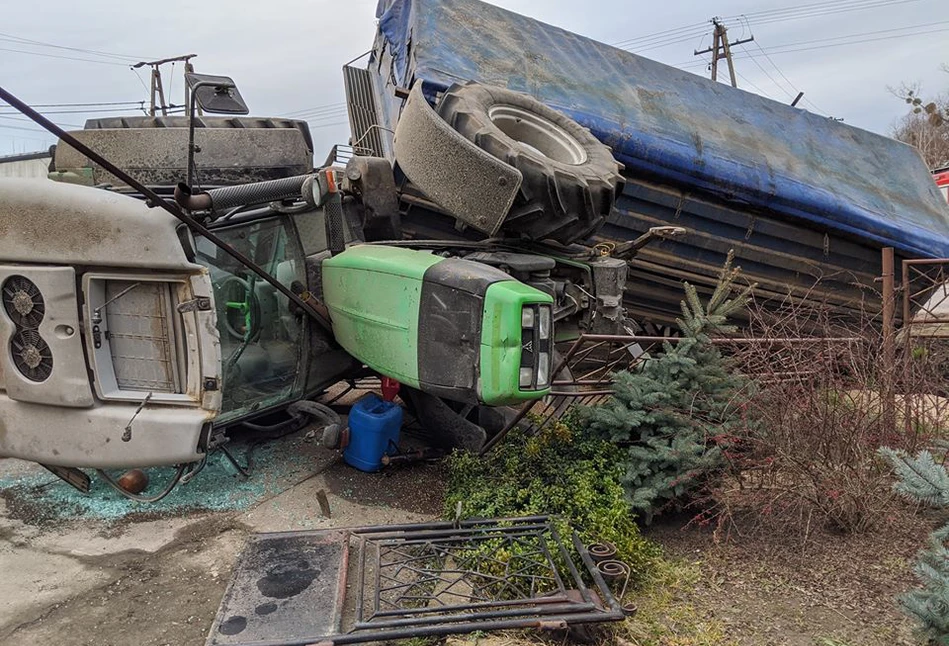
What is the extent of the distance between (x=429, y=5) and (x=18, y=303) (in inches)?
154

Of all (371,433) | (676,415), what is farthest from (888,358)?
(371,433)

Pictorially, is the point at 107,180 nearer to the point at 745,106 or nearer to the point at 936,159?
the point at 745,106

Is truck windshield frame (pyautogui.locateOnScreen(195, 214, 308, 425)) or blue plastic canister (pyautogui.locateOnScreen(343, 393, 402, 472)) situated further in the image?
blue plastic canister (pyautogui.locateOnScreen(343, 393, 402, 472))

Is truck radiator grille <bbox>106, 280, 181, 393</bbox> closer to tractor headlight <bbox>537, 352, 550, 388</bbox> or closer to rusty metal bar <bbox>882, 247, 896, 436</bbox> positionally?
tractor headlight <bbox>537, 352, 550, 388</bbox>

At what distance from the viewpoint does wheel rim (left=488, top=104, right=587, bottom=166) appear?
5160mm

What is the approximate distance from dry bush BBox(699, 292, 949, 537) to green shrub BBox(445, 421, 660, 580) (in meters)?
0.44

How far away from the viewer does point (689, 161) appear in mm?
5930

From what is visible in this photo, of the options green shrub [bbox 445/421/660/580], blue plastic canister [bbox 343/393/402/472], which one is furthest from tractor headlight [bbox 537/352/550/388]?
blue plastic canister [bbox 343/393/402/472]

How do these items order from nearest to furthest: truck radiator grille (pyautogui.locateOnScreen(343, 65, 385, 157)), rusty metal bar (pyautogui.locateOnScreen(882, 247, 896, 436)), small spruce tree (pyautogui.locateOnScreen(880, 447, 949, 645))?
small spruce tree (pyautogui.locateOnScreen(880, 447, 949, 645))
rusty metal bar (pyautogui.locateOnScreen(882, 247, 896, 436))
truck radiator grille (pyautogui.locateOnScreen(343, 65, 385, 157))

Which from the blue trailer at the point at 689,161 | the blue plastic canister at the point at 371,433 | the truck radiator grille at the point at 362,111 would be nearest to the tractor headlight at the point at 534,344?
the blue plastic canister at the point at 371,433

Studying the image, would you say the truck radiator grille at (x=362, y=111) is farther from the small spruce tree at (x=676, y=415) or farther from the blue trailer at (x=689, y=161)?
the small spruce tree at (x=676, y=415)

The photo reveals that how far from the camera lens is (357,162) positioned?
5.00 meters

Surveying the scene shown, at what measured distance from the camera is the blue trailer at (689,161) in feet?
19.3

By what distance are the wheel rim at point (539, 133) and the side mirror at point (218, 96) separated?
1.95 metres
